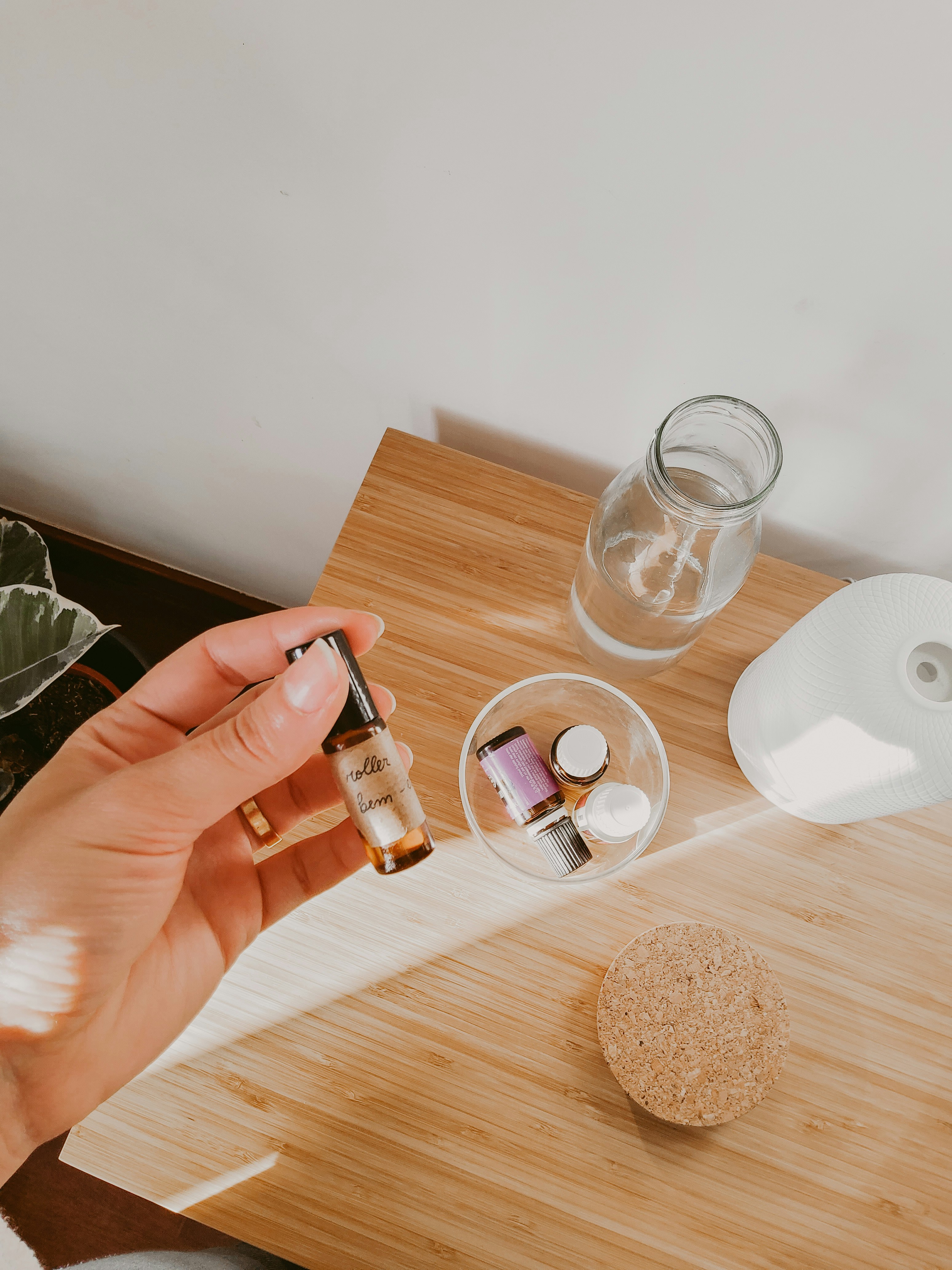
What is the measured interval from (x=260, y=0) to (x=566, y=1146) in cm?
75

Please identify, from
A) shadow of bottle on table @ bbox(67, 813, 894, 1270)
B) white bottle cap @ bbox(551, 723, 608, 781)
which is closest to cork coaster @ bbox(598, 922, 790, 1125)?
shadow of bottle on table @ bbox(67, 813, 894, 1270)

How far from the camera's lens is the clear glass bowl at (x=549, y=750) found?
56cm

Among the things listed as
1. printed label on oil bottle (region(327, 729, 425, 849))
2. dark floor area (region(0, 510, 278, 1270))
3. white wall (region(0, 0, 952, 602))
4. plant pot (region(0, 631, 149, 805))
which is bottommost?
dark floor area (region(0, 510, 278, 1270))

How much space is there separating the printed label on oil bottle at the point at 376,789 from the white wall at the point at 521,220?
0.33 meters

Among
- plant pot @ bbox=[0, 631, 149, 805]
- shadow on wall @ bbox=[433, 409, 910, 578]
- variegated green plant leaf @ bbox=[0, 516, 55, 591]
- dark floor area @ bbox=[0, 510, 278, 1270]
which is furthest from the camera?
dark floor area @ bbox=[0, 510, 278, 1270]

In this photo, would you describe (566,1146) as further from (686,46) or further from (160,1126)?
(686,46)

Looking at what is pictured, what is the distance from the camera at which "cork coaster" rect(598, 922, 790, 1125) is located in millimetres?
509

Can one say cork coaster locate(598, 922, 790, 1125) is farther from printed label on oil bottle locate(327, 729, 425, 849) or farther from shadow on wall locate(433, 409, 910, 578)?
shadow on wall locate(433, 409, 910, 578)

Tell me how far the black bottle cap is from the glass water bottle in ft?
0.71

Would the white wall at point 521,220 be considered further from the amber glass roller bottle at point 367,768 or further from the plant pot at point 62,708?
the plant pot at point 62,708

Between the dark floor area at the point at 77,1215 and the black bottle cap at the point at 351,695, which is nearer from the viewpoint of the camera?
the black bottle cap at the point at 351,695

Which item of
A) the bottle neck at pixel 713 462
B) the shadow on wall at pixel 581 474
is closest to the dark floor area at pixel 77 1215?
the shadow on wall at pixel 581 474

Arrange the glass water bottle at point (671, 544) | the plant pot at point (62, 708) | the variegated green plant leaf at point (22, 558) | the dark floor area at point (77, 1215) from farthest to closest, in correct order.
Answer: the dark floor area at point (77, 1215) < the plant pot at point (62, 708) < the variegated green plant leaf at point (22, 558) < the glass water bottle at point (671, 544)

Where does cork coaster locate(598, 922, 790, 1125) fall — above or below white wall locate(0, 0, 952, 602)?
below
